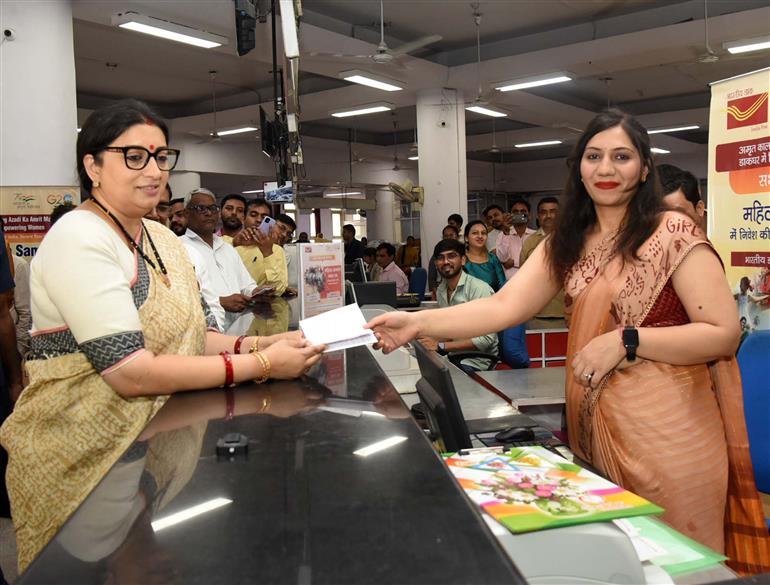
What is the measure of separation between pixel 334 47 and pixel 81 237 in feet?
23.5

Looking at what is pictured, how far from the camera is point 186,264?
5.02 feet

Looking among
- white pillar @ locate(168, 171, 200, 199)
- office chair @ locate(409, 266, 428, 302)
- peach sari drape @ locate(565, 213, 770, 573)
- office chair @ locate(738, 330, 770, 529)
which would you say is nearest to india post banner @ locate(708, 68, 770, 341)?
office chair @ locate(738, 330, 770, 529)

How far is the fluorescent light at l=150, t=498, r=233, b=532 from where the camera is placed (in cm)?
64

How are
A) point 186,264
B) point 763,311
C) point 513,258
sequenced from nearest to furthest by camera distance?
point 186,264 < point 763,311 < point 513,258

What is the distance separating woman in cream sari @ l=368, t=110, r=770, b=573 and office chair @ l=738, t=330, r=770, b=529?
28 cm

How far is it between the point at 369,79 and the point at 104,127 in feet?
23.6

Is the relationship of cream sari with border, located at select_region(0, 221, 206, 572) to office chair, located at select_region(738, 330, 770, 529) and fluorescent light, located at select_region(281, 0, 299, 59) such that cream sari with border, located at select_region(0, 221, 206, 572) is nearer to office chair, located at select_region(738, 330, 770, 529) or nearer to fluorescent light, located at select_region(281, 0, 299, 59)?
fluorescent light, located at select_region(281, 0, 299, 59)

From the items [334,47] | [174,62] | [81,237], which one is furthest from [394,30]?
[81,237]

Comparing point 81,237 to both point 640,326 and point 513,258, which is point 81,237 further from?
point 513,258

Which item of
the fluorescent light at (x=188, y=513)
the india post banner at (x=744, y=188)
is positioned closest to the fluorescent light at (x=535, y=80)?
the india post banner at (x=744, y=188)

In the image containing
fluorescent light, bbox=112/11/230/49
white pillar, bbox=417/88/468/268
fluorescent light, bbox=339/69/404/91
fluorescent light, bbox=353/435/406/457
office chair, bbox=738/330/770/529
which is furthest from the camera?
white pillar, bbox=417/88/468/268

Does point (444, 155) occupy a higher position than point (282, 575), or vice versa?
point (444, 155)

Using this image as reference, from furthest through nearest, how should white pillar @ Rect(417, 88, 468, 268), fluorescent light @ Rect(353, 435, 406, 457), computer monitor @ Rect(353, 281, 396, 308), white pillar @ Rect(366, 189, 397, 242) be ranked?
white pillar @ Rect(366, 189, 397, 242), white pillar @ Rect(417, 88, 468, 268), computer monitor @ Rect(353, 281, 396, 308), fluorescent light @ Rect(353, 435, 406, 457)

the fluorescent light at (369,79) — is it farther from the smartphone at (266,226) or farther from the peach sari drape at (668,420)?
the peach sari drape at (668,420)
